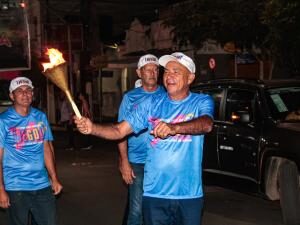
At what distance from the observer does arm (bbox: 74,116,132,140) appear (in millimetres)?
4375

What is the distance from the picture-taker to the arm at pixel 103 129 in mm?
4375

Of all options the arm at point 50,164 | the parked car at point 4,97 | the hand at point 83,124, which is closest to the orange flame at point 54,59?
the hand at point 83,124

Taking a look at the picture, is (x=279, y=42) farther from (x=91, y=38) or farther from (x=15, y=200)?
Result: (x=91, y=38)

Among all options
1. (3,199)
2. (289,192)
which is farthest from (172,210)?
(289,192)

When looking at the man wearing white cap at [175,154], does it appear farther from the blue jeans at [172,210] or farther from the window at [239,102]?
the window at [239,102]

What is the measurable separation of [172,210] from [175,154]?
1.36 ft

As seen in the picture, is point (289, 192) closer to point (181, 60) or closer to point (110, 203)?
point (110, 203)

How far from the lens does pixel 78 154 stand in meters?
17.8

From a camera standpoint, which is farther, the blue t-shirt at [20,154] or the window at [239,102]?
the window at [239,102]

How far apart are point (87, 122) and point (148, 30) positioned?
74.1 feet

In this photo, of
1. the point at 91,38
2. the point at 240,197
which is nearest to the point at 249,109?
the point at 240,197

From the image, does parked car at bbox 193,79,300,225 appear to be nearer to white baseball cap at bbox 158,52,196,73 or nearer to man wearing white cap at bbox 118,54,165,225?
man wearing white cap at bbox 118,54,165,225

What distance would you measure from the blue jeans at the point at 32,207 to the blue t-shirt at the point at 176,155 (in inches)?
55.1

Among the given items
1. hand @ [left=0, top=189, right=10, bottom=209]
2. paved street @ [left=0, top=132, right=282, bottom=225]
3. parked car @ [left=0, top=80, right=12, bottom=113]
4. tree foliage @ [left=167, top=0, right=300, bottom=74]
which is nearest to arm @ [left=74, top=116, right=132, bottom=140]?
hand @ [left=0, top=189, right=10, bottom=209]
